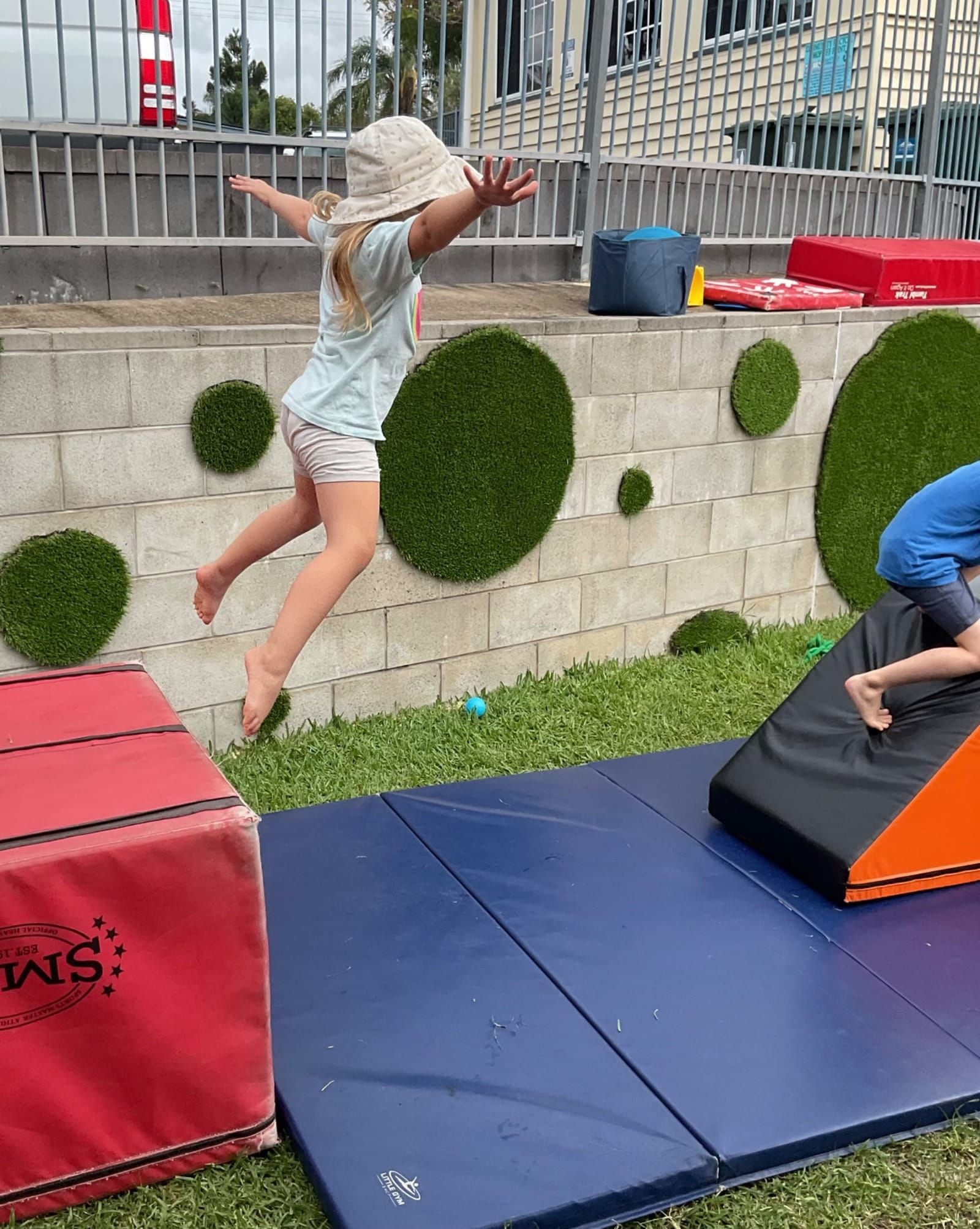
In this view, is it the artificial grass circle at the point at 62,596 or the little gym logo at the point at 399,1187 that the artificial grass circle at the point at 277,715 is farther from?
the little gym logo at the point at 399,1187

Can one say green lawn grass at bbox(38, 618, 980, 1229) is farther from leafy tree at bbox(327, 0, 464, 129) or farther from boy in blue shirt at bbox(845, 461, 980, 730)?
leafy tree at bbox(327, 0, 464, 129)

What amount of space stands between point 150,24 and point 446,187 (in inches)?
103

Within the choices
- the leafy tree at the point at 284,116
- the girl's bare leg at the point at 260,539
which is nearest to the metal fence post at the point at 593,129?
the leafy tree at the point at 284,116

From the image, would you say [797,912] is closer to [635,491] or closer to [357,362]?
[357,362]

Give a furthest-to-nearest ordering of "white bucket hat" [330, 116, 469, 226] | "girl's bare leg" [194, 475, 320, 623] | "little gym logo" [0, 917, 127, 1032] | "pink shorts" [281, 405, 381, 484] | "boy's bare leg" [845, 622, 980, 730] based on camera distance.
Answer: "boy's bare leg" [845, 622, 980, 730] < "girl's bare leg" [194, 475, 320, 623] < "pink shorts" [281, 405, 381, 484] < "white bucket hat" [330, 116, 469, 226] < "little gym logo" [0, 917, 127, 1032]

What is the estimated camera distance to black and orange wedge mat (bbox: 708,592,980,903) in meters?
3.62

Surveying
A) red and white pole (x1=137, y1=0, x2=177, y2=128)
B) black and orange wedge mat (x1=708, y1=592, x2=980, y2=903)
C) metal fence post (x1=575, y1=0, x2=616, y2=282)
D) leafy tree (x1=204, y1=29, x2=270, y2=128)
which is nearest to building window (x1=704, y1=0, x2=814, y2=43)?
metal fence post (x1=575, y1=0, x2=616, y2=282)

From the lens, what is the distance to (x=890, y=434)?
650 centimetres

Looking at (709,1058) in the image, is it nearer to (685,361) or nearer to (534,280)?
(685,361)

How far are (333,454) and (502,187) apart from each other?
3.16 ft

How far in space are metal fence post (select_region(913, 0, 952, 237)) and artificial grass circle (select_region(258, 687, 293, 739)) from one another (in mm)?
5487

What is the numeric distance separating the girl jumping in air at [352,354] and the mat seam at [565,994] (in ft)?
2.82

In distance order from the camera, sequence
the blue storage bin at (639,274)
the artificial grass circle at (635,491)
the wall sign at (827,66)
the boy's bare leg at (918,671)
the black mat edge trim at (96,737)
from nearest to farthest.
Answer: the black mat edge trim at (96,737) < the boy's bare leg at (918,671) < the blue storage bin at (639,274) < the artificial grass circle at (635,491) < the wall sign at (827,66)

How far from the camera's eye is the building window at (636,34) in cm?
595
